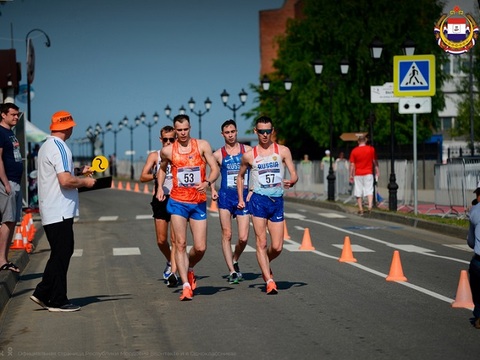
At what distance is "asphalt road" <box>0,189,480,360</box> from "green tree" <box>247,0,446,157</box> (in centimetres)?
4687

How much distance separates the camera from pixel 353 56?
66438 millimetres

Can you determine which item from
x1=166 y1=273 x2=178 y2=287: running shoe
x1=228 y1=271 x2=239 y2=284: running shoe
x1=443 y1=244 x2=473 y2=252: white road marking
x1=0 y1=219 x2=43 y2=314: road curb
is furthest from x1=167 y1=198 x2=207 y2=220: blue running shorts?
x1=443 y1=244 x2=473 y2=252: white road marking

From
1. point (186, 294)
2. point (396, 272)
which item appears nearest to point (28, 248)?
point (396, 272)

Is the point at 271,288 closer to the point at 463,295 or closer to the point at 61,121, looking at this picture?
the point at 463,295

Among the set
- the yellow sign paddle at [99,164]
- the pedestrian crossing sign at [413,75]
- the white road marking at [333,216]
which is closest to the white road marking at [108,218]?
the white road marking at [333,216]

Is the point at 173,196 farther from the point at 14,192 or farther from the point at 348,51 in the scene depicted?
the point at 348,51

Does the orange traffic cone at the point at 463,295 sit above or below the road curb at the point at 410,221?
above

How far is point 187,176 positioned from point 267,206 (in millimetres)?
1067

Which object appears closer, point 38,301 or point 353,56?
point 38,301

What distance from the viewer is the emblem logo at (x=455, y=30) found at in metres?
30.7

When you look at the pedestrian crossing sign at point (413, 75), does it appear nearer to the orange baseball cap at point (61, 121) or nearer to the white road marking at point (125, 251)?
the white road marking at point (125, 251)

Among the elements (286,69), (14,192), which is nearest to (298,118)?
(286,69)

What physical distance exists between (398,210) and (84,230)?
969 cm

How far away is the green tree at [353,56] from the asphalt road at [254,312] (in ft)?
154
